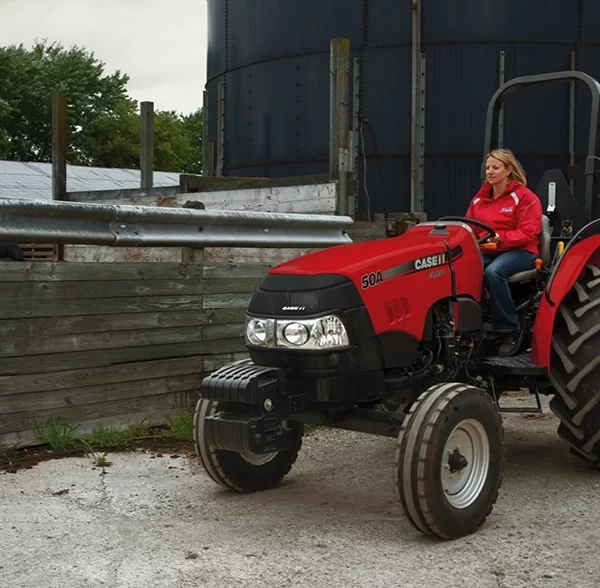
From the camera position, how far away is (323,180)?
902cm

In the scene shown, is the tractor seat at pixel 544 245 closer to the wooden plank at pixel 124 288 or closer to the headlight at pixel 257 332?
the headlight at pixel 257 332

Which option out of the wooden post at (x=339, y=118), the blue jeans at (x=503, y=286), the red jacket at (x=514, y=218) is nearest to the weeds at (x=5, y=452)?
the blue jeans at (x=503, y=286)

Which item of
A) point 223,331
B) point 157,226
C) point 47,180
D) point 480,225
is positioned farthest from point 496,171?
point 47,180

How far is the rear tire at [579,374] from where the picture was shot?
221 inches

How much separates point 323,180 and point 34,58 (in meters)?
55.3

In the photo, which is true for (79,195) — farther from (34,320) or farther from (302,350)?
(302,350)

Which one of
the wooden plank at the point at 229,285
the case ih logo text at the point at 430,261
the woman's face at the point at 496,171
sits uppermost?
the woman's face at the point at 496,171

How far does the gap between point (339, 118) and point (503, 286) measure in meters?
3.34

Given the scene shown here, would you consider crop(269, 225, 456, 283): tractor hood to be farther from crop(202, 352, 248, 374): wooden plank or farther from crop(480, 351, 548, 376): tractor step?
crop(202, 352, 248, 374): wooden plank

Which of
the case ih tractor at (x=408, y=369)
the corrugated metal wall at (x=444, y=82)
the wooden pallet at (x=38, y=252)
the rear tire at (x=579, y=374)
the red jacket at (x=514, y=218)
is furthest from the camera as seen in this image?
the wooden pallet at (x=38, y=252)

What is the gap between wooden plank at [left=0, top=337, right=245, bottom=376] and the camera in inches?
239

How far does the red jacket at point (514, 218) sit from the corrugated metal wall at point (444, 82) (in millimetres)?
7770

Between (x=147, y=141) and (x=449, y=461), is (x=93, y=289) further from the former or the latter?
(x=147, y=141)

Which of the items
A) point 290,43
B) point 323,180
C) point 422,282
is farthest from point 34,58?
point 422,282
